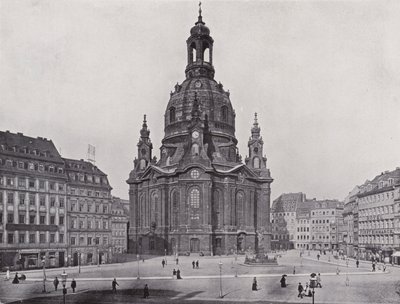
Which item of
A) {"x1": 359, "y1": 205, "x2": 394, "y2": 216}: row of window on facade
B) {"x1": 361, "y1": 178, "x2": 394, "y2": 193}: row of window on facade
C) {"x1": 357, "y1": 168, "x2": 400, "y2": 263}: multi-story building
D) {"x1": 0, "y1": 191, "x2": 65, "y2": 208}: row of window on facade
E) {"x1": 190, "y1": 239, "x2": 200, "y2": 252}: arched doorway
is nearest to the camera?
{"x1": 0, "y1": 191, "x2": 65, "y2": 208}: row of window on facade

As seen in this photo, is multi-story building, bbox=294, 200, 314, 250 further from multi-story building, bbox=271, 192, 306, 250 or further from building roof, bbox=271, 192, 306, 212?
building roof, bbox=271, 192, 306, 212

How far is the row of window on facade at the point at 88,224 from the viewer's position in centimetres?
7082

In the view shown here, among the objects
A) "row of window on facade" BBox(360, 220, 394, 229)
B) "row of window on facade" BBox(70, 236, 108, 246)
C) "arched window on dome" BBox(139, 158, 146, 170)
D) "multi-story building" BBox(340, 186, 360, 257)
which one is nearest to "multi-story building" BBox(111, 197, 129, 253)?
"arched window on dome" BBox(139, 158, 146, 170)

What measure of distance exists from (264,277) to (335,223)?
3686 inches

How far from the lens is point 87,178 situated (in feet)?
248

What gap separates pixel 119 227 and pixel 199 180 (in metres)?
46.0

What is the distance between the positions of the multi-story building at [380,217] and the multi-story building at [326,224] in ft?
144

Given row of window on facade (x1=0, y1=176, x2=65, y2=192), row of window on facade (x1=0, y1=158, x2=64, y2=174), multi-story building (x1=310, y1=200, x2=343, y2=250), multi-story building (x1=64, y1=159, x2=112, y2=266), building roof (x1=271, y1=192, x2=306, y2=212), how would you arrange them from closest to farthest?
1. row of window on facade (x1=0, y1=176, x2=65, y2=192)
2. row of window on facade (x1=0, y1=158, x2=64, y2=174)
3. multi-story building (x1=64, y1=159, x2=112, y2=266)
4. multi-story building (x1=310, y1=200, x2=343, y2=250)
5. building roof (x1=271, y1=192, x2=306, y2=212)

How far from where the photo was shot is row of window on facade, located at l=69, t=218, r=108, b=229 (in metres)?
70.8

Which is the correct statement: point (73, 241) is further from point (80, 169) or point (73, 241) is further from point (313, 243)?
point (313, 243)

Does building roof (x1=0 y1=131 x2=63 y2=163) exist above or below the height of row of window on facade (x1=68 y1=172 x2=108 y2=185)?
above

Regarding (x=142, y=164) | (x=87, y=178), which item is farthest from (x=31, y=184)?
(x=142, y=164)

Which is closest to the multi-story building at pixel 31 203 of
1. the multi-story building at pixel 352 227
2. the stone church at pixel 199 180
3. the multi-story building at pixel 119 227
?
the stone church at pixel 199 180

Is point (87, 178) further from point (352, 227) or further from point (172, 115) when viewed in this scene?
point (352, 227)
